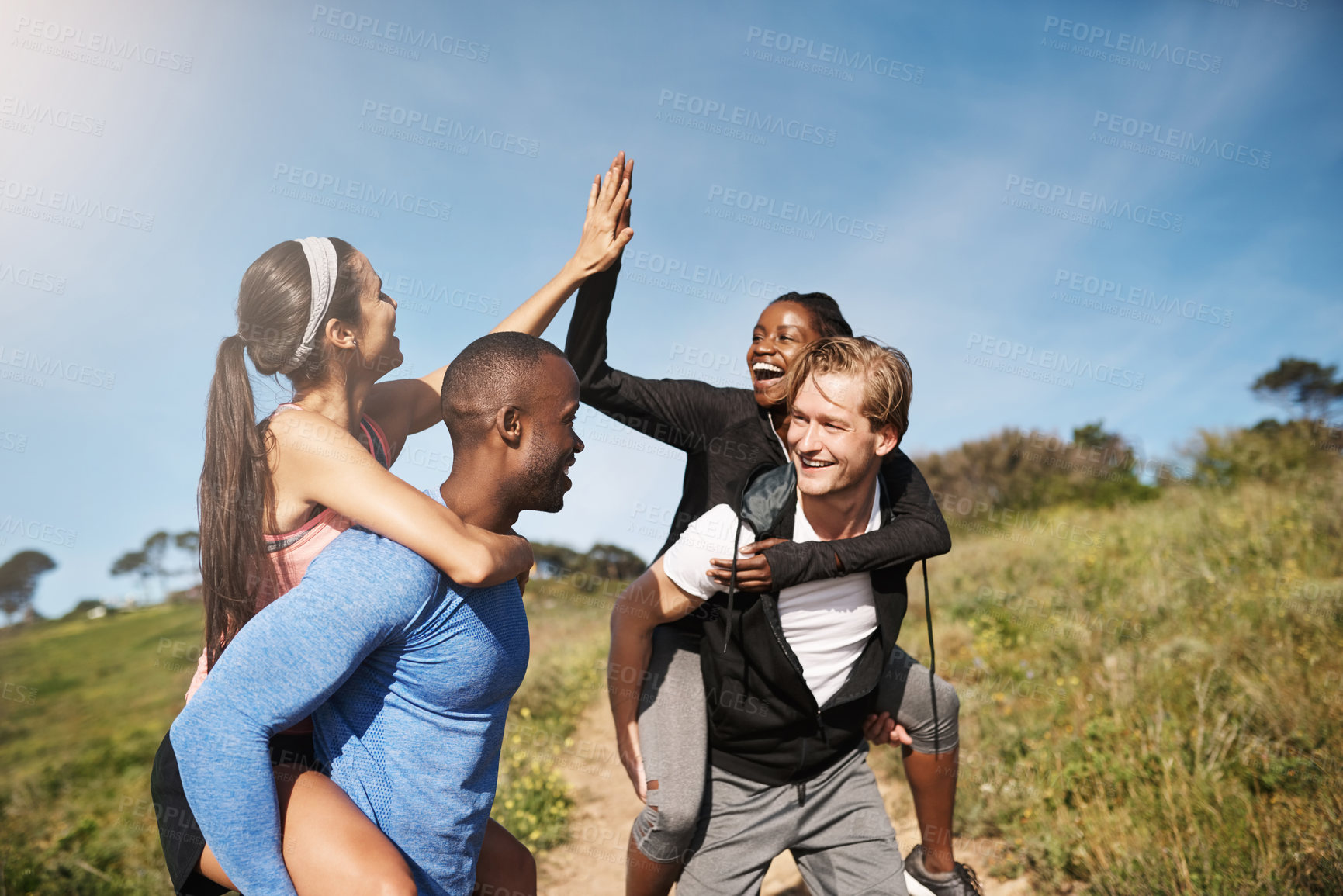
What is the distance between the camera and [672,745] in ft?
8.50

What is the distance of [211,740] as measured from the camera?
1.37m

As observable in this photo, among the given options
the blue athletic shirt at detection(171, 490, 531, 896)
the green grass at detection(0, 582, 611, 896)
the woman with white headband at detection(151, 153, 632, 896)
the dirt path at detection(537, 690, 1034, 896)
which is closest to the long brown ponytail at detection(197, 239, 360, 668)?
the woman with white headband at detection(151, 153, 632, 896)

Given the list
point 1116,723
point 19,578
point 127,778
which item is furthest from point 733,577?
point 19,578

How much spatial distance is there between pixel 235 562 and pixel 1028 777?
4624mm

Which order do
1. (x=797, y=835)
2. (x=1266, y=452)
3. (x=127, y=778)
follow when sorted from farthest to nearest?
(x=1266, y=452) < (x=127, y=778) < (x=797, y=835)

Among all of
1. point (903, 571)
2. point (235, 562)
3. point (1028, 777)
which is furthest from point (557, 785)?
point (235, 562)

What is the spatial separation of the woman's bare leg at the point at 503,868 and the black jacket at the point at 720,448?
1029mm

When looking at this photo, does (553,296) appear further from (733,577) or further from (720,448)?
(733,577)

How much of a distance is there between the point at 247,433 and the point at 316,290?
391 mm

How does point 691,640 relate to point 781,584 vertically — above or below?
below

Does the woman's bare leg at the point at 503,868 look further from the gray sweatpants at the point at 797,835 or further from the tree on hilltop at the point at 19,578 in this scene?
the tree on hilltop at the point at 19,578

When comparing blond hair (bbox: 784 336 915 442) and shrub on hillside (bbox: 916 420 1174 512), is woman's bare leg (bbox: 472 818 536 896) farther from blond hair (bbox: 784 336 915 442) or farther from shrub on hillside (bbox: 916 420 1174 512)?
shrub on hillside (bbox: 916 420 1174 512)

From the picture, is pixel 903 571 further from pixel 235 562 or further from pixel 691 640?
pixel 235 562

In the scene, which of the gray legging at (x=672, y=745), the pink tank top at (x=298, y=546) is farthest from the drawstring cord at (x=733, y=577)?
the pink tank top at (x=298, y=546)
